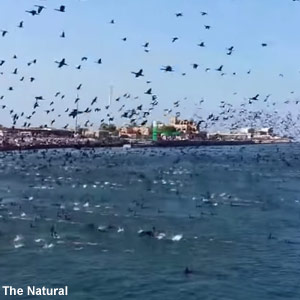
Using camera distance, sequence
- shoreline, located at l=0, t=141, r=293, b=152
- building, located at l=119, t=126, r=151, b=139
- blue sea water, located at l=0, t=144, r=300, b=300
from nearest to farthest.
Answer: blue sea water, located at l=0, t=144, r=300, b=300, shoreline, located at l=0, t=141, r=293, b=152, building, located at l=119, t=126, r=151, b=139

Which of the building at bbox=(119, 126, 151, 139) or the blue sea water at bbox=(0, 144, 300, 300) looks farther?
the building at bbox=(119, 126, 151, 139)

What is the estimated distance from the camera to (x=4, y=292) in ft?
59.0

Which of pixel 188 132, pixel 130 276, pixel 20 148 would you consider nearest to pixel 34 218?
pixel 130 276

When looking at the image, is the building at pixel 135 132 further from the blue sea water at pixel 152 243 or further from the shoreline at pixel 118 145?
the blue sea water at pixel 152 243

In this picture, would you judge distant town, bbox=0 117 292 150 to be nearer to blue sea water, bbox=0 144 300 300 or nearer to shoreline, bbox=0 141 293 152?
shoreline, bbox=0 141 293 152

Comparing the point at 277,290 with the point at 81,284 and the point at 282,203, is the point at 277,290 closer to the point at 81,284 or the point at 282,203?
the point at 81,284

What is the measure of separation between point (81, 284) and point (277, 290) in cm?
530

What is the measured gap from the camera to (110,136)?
16400 cm

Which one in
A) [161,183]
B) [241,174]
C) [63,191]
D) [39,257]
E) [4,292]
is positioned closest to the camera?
[4,292]

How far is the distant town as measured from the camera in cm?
12514

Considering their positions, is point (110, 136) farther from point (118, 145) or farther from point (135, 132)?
point (118, 145)

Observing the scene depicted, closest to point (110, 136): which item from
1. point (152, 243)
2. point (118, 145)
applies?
point (118, 145)

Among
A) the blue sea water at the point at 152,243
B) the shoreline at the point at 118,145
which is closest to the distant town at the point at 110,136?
the shoreline at the point at 118,145

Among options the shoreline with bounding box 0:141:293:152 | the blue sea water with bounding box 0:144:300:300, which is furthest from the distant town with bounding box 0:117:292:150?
the blue sea water with bounding box 0:144:300:300
